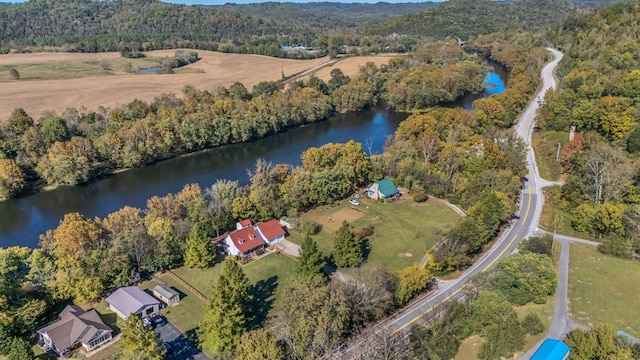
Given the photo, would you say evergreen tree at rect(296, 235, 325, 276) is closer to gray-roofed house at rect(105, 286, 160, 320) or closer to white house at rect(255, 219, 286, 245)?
white house at rect(255, 219, 286, 245)

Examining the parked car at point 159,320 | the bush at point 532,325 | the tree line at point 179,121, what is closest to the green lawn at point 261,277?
the parked car at point 159,320

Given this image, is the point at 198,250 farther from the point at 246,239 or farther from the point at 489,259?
the point at 489,259

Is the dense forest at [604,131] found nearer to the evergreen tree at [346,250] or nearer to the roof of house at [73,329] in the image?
the evergreen tree at [346,250]

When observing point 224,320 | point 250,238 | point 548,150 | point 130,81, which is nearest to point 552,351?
point 224,320

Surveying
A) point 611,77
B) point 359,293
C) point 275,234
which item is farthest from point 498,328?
point 611,77

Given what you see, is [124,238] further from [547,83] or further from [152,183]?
[547,83]
